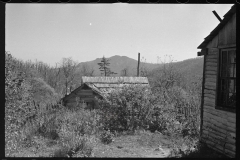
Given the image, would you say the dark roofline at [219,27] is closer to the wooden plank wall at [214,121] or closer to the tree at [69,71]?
the wooden plank wall at [214,121]

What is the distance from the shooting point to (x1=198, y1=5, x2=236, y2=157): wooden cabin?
276 inches

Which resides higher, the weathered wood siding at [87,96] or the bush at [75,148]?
the weathered wood siding at [87,96]

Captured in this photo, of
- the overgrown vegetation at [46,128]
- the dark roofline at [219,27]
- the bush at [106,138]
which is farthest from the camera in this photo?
the bush at [106,138]

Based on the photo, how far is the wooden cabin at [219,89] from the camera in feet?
23.0

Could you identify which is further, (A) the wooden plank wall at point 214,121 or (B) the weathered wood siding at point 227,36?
(A) the wooden plank wall at point 214,121

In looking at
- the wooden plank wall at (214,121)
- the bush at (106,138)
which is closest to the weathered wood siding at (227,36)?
the wooden plank wall at (214,121)

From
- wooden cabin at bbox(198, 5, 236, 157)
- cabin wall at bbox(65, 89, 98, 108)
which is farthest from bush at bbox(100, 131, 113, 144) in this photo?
cabin wall at bbox(65, 89, 98, 108)

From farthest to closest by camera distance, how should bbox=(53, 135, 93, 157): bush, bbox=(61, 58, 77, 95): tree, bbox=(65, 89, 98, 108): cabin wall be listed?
1. bbox=(61, 58, 77, 95): tree
2. bbox=(65, 89, 98, 108): cabin wall
3. bbox=(53, 135, 93, 157): bush

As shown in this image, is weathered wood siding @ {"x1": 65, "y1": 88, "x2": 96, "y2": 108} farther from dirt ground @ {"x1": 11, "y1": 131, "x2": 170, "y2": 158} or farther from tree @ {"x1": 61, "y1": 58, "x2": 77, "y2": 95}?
tree @ {"x1": 61, "y1": 58, "x2": 77, "y2": 95}

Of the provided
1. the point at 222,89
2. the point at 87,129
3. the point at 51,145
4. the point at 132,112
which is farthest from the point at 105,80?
the point at 222,89

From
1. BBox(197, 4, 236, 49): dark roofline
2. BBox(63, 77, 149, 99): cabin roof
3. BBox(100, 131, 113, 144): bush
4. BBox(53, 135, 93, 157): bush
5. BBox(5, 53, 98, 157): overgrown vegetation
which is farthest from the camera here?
BBox(63, 77, 149, 99): cabin roof

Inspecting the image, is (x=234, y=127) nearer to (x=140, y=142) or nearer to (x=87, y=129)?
(x=140, y=142)

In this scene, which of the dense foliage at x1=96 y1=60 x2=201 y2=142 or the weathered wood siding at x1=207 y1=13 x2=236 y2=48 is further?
the dense foliage at x1=96 y1=60 x2=201 y2=142

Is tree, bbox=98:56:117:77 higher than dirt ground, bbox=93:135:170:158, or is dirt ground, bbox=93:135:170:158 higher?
tree, bbox=98:56:117:77
